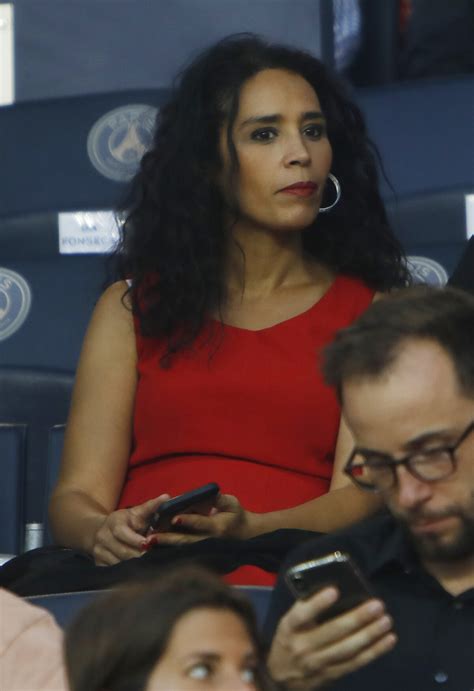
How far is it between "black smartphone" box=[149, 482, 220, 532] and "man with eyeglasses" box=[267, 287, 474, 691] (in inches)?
13.1

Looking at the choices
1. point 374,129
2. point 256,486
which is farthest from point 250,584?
point 374,129

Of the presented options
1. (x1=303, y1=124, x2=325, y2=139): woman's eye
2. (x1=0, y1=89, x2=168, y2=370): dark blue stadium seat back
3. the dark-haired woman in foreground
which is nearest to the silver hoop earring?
(x1=303, y1=124, x2=325, y2=139): woman's eye

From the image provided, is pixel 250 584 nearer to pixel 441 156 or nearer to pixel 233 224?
pixel 233 224

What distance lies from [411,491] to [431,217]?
1.51m

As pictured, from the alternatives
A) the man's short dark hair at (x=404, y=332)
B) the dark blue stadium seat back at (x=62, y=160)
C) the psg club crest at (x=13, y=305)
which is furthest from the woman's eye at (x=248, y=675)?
the dark blue stadium seat back at (x=62, y=160)

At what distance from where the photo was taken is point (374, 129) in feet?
10.4

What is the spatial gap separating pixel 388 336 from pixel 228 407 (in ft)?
2.39

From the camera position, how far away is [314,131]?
8.52ft

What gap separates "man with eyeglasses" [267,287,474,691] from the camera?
1585 mm

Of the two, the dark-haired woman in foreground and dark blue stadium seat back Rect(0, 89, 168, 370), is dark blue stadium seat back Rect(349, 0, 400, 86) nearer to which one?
dark blue stadium seat back Rect(0, 89, 168, 370)

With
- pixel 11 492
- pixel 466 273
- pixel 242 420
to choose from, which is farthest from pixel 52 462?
pixel 466 273

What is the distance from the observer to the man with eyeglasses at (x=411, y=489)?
1585 mm

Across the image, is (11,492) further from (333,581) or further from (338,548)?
(333,581)

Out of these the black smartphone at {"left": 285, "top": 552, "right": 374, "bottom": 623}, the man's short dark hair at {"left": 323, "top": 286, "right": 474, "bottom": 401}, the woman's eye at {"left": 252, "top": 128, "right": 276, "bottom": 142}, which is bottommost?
the black smartphone at {"left": 285, "top": 552, "right": 374, "bottom": 623}
